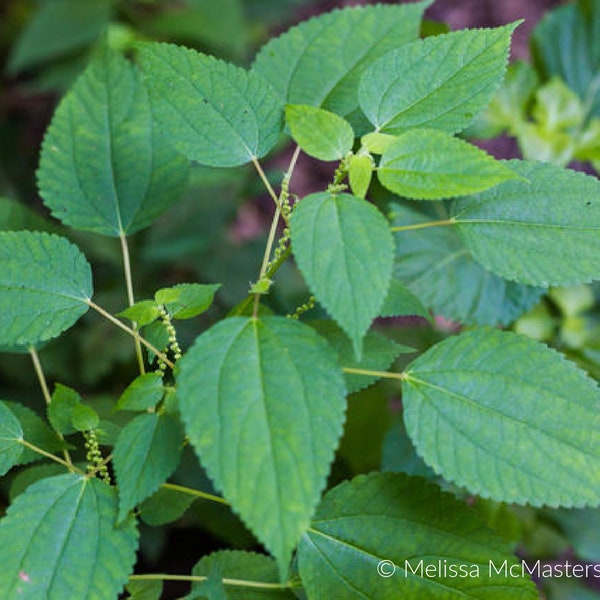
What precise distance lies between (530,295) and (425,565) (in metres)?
0.63

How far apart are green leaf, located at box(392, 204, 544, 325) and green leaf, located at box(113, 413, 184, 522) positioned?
2.26ft

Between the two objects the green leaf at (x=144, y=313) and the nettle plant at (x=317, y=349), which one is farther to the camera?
the green leaf at (x=144, y=313)

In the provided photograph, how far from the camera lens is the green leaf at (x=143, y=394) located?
3.28 feet

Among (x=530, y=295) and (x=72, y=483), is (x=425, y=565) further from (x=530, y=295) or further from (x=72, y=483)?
(x=530, y=295)

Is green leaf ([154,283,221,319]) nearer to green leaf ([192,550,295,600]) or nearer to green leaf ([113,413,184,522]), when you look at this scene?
green leaf ([113,413,184,522])

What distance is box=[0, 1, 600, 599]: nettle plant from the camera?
34.2 inches

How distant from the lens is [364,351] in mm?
1107

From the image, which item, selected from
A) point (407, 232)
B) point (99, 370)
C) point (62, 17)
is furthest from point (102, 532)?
point (62, 17)

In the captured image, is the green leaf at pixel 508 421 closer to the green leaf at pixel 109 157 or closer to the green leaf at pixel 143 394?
the green leaf at pixel 143 394

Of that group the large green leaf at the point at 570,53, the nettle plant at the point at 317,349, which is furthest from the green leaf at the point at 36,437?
the large green leaf at the point at 570,53

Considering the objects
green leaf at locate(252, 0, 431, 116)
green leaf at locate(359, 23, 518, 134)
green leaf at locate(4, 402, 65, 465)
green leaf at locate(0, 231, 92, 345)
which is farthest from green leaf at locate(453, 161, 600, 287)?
green leaf at locate(4, 402, 65, 465)

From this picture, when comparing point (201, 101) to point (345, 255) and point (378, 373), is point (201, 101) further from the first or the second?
point (378, 373)

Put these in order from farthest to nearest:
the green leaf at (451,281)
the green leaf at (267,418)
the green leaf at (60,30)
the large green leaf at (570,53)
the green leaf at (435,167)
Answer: the green leaf at (60,30)
the large green leaf at (570,53)
the green leaf at (451,281)
the green leaf at (435,167)
the green leaf at (267,418)

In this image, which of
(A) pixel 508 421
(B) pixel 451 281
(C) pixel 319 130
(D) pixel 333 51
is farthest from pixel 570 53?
(A) pixel 508 421
